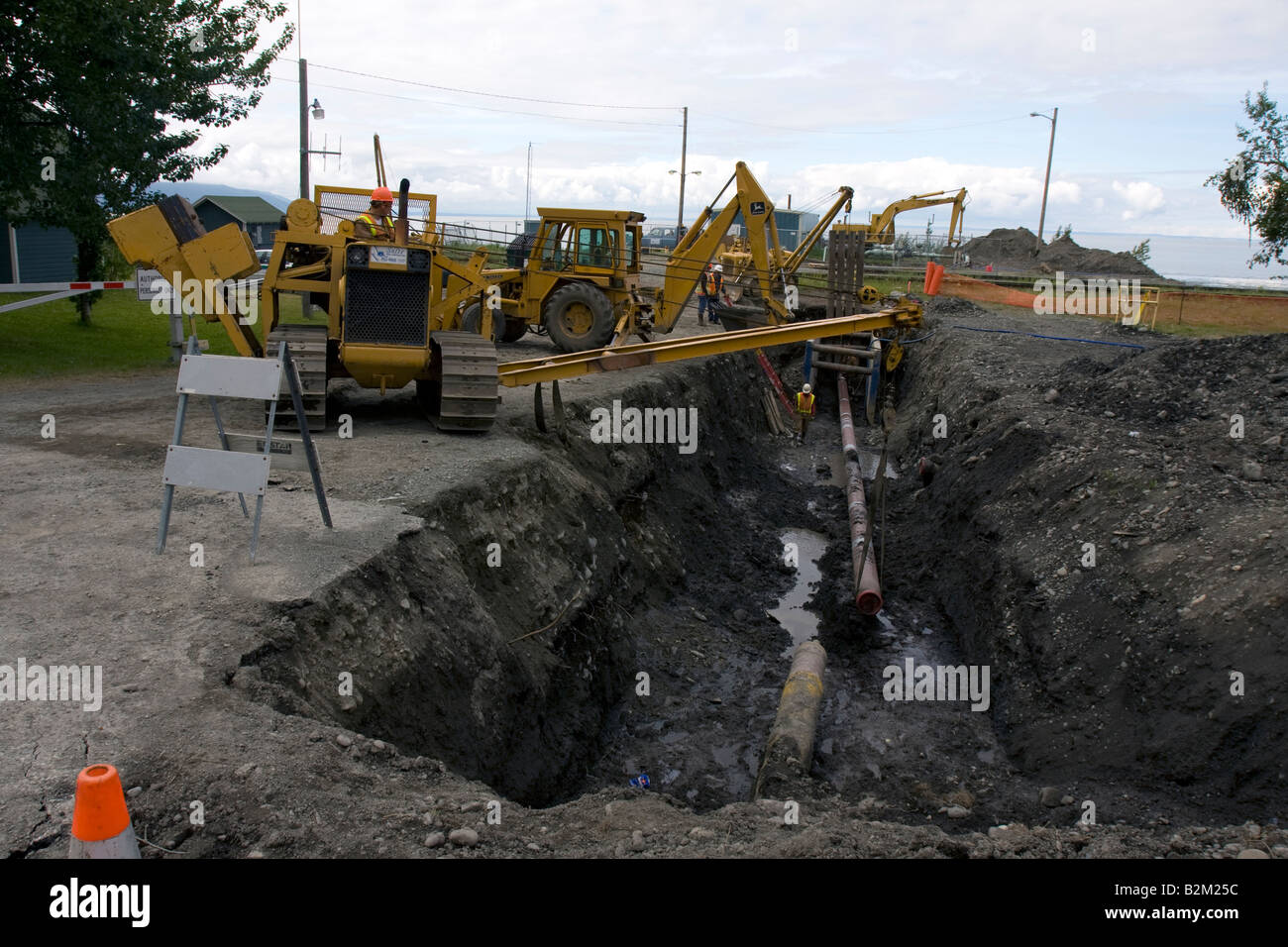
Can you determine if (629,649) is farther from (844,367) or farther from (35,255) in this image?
(35,255)

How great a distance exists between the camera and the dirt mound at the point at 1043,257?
124 feet

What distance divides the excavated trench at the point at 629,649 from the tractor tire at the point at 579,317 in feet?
10.2

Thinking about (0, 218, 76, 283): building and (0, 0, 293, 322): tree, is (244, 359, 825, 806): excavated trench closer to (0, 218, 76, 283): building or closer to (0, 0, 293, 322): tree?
(0, 0, 293, 322): tree

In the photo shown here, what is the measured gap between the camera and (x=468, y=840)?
4125 mm

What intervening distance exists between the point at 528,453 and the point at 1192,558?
640 cm

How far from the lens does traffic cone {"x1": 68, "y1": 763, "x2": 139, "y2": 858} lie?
3.15 meters

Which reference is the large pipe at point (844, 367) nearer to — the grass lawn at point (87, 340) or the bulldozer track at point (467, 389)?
the grass lawn at point (87, 340)

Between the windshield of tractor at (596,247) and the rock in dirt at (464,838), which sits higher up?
the windshield of tractor at (596,247)

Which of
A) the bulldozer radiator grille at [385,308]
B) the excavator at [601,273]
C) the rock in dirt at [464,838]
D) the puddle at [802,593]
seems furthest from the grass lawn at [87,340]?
the rock in dirt at [464,838]

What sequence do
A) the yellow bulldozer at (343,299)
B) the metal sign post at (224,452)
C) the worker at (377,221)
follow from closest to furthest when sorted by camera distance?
the metal sign post at (224,452), the yellow bulldozer at (343,299), the worker at (377,221)

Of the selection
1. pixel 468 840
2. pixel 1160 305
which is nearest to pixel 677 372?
pixel 468 840

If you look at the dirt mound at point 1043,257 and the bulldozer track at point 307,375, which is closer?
the bulldozer track at point 307,375

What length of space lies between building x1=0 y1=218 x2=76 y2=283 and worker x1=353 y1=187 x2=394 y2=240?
1676 cm

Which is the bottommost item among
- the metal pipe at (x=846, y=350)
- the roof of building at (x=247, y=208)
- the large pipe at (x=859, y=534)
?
the large pipe at (x=859, y=534)
